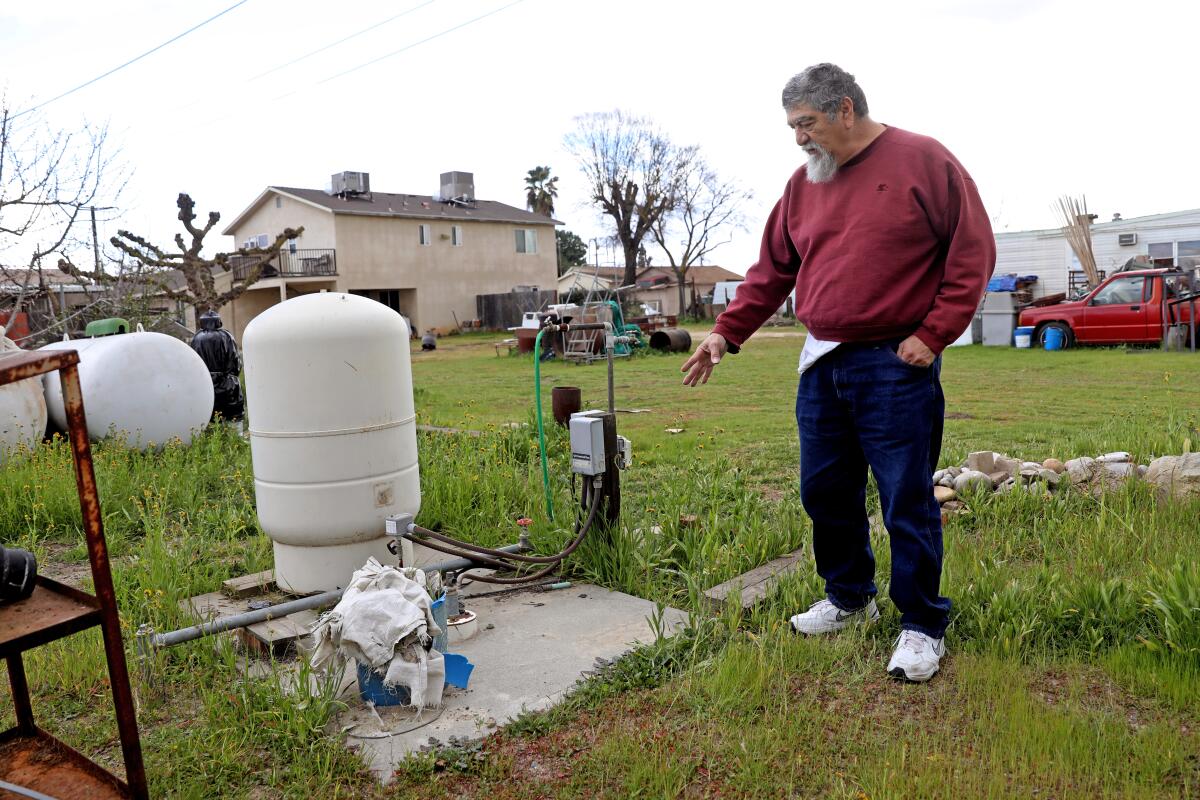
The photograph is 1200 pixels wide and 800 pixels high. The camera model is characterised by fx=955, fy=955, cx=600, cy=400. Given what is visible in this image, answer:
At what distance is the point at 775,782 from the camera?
97.0 inches

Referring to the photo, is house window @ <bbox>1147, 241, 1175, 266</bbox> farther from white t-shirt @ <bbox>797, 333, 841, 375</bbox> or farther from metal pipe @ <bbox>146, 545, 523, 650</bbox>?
metal pipe @ <bbox>146, 545, 523, 650</bbox>

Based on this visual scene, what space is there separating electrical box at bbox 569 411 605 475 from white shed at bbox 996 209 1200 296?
25.6 metres

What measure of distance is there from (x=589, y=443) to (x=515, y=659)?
3.56 ft

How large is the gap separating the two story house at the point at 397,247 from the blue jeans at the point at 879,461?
1326 inches

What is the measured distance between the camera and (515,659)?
339 centimetres

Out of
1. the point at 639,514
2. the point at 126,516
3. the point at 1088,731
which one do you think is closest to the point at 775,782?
the point at 1088,731

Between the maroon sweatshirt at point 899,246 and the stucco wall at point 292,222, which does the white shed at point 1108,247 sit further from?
the maroon sweatshirt at point 899,246

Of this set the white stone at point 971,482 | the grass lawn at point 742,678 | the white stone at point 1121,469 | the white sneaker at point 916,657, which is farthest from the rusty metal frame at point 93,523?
the white stone at point 1121,469

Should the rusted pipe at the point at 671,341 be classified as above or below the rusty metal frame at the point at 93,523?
below

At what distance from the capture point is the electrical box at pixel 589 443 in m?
4.12

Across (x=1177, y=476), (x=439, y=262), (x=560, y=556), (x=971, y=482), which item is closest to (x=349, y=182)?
(x=439, y=262)

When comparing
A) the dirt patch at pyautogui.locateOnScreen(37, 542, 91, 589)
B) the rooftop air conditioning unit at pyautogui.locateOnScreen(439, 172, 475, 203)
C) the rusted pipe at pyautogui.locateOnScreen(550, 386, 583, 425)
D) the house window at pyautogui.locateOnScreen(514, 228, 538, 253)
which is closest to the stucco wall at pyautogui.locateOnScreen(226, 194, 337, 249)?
the rooftop air conditioning unit at pyautogui.locateOnScreen(439, 172, 475, 203)

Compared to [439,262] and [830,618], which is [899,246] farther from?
[439,262]

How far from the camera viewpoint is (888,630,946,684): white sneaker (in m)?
2.99
